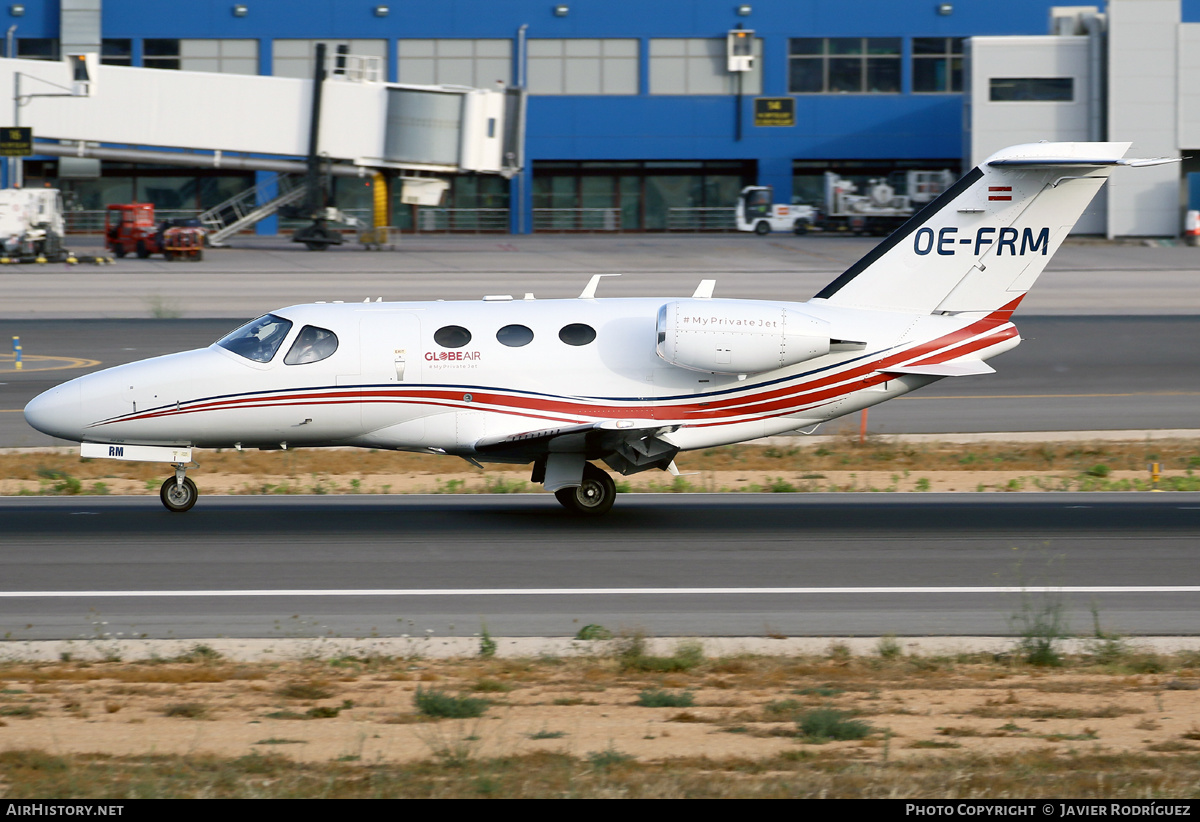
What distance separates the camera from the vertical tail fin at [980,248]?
59.5 ft

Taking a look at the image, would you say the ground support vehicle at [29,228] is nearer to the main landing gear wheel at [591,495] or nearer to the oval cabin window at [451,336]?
the oval cabin window at [451,336]

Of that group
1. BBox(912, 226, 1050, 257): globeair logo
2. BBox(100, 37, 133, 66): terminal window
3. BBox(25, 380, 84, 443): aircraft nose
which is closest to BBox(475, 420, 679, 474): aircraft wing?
BBox(912, 226, 1050, 257): globeair logo

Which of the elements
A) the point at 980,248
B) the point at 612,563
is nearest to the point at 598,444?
the point at 612,563

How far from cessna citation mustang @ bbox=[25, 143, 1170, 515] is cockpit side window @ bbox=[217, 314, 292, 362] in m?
0.03

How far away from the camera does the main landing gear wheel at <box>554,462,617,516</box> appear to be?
18.2 metres

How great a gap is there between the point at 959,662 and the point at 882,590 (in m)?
2.81

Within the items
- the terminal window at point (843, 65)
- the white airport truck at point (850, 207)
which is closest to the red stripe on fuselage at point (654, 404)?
the white airport truck at point (850, 207)

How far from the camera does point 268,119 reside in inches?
2507

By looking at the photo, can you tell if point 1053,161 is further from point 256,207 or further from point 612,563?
point 256,207

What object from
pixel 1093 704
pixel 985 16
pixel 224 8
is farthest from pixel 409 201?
pixel 1093 704

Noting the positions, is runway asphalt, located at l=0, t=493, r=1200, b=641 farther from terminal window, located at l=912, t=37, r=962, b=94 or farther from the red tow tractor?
terminal window, located at l=912, t=37, r=962, b=94

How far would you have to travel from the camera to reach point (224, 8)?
80.9m
